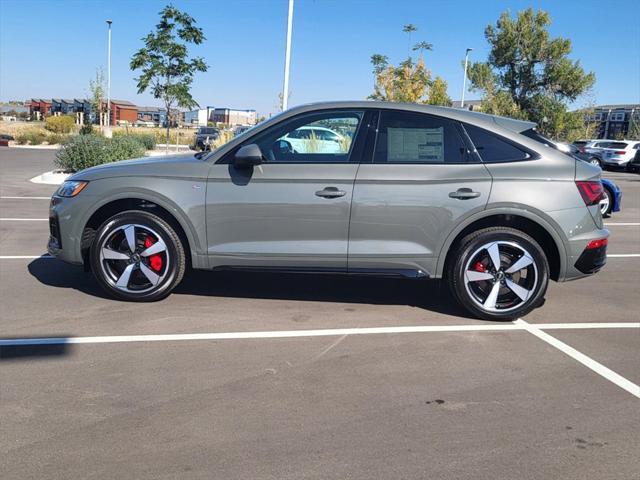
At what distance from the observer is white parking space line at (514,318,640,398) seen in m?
3.96

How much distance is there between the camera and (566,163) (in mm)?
5141

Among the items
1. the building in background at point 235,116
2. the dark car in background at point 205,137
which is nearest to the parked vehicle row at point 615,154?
the dark car in background at point 205,137

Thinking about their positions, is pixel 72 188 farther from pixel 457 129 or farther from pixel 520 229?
pixel 520 229

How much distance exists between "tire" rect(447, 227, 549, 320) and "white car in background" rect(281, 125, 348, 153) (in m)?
1.37

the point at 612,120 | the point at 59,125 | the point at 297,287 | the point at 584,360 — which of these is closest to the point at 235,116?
the point at 59,125

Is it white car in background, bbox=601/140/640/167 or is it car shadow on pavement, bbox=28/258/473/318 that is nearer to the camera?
car shadow on pavement, bbox=28/258/473/318

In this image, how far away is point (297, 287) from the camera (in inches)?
245

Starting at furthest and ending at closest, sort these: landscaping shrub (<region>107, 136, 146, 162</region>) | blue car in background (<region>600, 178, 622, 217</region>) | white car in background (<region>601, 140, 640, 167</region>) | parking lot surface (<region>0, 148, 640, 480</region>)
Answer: white car in background (<region>601, 140, 640, 167</region>) → landscaping shrub (<region>107, 136, 146, 162</region>) → blue car in background (<region>600, 178, 622, 217</region>) → parking lot surface (<region>0, 148, 640, 480</region>)

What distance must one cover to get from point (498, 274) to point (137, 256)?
313 cm

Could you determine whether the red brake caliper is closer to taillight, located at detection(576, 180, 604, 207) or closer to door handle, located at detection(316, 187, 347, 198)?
door handle, located at detection(316, 187, 347, 198)

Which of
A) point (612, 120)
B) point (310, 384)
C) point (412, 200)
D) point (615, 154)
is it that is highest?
point (612, 120)

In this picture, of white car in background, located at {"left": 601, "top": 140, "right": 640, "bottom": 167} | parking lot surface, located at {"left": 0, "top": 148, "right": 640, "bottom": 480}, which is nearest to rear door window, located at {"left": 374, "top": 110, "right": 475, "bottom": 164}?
parking lot surface, located at {"left": 0, "top": 148, "right": 640, "bottom": 480}

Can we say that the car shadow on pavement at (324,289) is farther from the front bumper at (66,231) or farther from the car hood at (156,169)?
the car hood at (156,169)

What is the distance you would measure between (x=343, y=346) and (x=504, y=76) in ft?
162
